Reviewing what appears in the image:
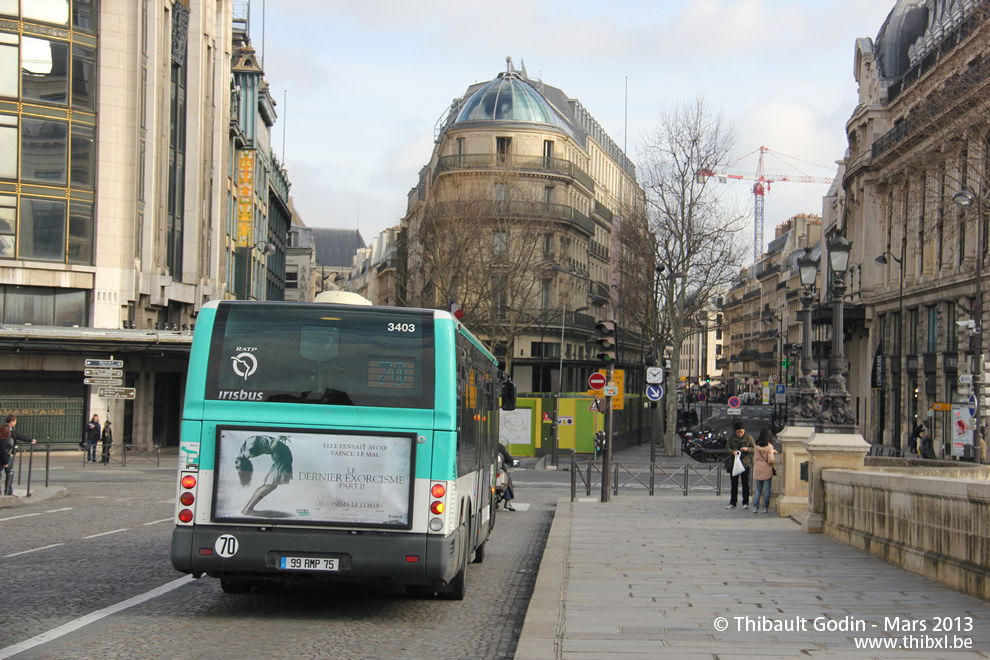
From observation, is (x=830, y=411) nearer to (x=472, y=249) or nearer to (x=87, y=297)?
(x=87, y=297)

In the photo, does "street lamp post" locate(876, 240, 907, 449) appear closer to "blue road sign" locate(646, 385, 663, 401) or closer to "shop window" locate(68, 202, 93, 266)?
"blue road sign" locate(646, 385, 663, 401)

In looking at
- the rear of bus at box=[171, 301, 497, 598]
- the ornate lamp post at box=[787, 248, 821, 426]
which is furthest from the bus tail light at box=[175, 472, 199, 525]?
the ornate lamp post at box=[787, 248, 821, 426]

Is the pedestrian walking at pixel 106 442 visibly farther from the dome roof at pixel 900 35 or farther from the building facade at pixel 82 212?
the dome roof at pixel 900 35

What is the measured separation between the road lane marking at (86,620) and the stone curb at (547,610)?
345 cm

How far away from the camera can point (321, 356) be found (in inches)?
378

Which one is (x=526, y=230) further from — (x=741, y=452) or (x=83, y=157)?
(x=741, y=452)

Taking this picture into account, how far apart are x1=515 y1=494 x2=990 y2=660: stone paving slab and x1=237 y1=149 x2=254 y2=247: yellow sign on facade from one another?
46511mm

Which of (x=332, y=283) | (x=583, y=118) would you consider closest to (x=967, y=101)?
(x=583, y=118)

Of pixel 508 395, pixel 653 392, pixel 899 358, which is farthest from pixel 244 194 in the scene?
pixel 508 395

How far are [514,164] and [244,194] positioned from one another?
17771 mm

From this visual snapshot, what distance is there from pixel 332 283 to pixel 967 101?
141379mm

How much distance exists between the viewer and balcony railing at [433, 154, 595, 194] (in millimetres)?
68500

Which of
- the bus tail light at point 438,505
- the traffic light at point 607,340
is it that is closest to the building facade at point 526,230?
the traffic light at point 607,340

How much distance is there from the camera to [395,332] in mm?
9664
